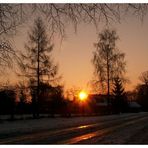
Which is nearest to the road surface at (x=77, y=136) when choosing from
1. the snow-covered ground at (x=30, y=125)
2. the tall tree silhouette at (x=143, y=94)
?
the snow-covered ground at (x=30, y=125)

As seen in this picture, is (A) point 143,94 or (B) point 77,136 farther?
(A) point 143,94

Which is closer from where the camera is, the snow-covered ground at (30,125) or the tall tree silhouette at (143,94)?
the snow-covered ground at (30,125)

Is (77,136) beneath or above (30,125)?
beneath

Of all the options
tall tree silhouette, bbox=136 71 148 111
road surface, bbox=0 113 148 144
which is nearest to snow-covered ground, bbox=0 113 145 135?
road surface, bbox=0 113 148 144

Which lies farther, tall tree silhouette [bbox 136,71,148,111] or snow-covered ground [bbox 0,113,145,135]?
tall tree silhouette [bbox 136,71,148,111]

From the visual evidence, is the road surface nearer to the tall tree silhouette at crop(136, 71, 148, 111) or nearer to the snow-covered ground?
the snow-covered ground

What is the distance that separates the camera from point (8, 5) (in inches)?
417

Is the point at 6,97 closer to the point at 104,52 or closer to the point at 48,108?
the point at 48,108

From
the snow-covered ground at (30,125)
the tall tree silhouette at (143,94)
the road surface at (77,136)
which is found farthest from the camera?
the tall tree silhouette at (143,94)

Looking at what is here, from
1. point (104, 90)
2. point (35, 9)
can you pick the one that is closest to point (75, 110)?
point (104, 90)

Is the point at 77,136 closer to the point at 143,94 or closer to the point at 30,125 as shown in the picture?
the point at 30,125

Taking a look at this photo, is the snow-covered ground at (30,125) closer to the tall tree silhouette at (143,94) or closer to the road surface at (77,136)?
Answer: the road surface at (77,136)

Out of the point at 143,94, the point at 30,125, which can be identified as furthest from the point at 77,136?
the point at 143,94

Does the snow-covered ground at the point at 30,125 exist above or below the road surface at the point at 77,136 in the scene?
above
